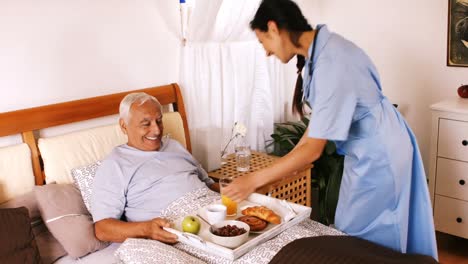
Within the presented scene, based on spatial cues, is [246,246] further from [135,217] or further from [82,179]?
[82,179]

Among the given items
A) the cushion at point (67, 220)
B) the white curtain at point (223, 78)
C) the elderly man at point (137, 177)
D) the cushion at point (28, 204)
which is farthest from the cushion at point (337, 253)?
the white curtain at point (223, 78)

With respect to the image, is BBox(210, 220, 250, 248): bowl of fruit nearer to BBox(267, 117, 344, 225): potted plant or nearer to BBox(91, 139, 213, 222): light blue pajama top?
BBox(91, 139, 213, 222): light blue pajama top

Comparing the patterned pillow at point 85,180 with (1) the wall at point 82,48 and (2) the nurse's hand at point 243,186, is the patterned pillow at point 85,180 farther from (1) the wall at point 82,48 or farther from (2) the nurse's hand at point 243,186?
(2) the nurse's hand at point 243,186

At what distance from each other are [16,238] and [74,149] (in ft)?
1.87

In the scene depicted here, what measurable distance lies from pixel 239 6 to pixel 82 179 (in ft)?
4.71

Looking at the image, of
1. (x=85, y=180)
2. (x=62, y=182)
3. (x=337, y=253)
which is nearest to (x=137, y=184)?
(x=85, y=180)

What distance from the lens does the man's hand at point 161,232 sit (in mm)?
1896

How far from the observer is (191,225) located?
1.84 m

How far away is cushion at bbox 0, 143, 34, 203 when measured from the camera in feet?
6.87

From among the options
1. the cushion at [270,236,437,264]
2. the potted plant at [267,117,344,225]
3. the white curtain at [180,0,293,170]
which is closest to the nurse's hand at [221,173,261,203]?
the cushion at [270,236,437,264]

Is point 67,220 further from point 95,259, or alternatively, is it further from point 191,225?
point 191,225

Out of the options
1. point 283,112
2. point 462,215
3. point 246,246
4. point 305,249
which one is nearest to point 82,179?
point 246,246

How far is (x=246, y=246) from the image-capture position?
175 cm

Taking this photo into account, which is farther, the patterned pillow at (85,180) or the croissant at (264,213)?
the patterned pillow at (85,180)
